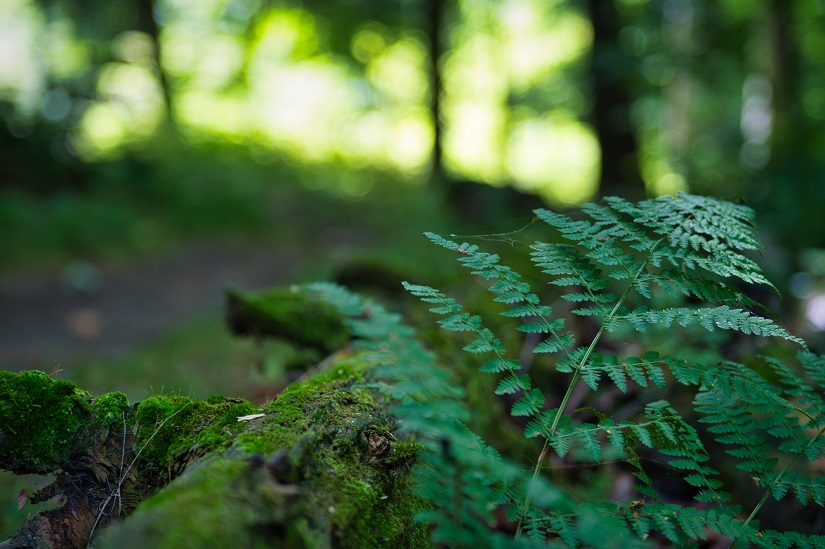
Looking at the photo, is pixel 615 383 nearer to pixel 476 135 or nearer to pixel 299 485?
pixel 299 485

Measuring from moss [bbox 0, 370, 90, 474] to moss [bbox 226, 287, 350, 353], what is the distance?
1597 millimetres

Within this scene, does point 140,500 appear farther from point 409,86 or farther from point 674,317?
point 409,86

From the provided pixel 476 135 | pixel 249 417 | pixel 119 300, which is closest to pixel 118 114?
pixel 119 300

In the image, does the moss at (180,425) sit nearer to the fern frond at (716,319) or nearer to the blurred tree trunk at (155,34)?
the fern frond at (716,319)

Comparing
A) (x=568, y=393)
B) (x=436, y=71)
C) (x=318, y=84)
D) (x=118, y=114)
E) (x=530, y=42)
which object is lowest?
(x=568, y=393)

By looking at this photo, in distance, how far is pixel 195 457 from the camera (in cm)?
157

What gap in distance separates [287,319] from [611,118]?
7.56m

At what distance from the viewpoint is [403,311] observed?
3.76 m

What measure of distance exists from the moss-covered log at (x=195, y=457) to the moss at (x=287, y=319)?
1464 millimetres

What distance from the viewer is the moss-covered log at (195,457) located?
4.64 feet

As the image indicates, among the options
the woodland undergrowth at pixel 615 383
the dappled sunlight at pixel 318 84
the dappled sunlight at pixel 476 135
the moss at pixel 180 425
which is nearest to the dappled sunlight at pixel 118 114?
the dappled sunlight at pixel 318 84

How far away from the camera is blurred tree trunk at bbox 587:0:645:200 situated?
8.48 m

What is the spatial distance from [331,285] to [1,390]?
3.28 ft

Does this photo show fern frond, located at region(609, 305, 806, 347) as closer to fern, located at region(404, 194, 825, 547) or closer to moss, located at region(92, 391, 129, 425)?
fern, located at region(404, 194, 825, 547)
